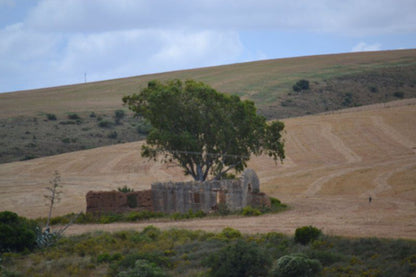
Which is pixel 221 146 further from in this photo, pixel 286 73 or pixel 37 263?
pixel 286 73

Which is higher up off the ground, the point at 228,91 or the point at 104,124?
the point at 228,91

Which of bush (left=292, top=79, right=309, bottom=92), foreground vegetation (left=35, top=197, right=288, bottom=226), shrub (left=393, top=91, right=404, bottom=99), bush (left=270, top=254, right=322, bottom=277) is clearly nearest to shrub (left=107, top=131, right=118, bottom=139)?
bush (left=292, top=79, right=309, bottom=92)

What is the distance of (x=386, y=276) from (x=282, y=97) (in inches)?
2846

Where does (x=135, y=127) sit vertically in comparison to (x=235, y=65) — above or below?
below

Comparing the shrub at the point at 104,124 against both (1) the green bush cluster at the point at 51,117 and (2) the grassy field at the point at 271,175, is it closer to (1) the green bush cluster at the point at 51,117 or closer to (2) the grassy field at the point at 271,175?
(2) the grassy field at the point at 271,175

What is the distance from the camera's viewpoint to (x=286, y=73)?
106 meters

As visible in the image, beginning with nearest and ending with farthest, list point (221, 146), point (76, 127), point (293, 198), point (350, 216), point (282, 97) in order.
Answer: point (350, 216), point (221, 146), point (293, 198), point (76, 127), point (282, 97)

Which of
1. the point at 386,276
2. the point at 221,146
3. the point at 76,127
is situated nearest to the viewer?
the point at 386,276

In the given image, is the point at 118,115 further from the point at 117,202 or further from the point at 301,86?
the point at 117,202

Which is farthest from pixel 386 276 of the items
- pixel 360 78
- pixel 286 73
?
pixel 286 73

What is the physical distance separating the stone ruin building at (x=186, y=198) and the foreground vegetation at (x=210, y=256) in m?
6.54

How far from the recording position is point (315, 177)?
41625 millimetres

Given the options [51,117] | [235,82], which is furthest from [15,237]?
[235,82]

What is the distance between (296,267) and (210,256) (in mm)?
3074
